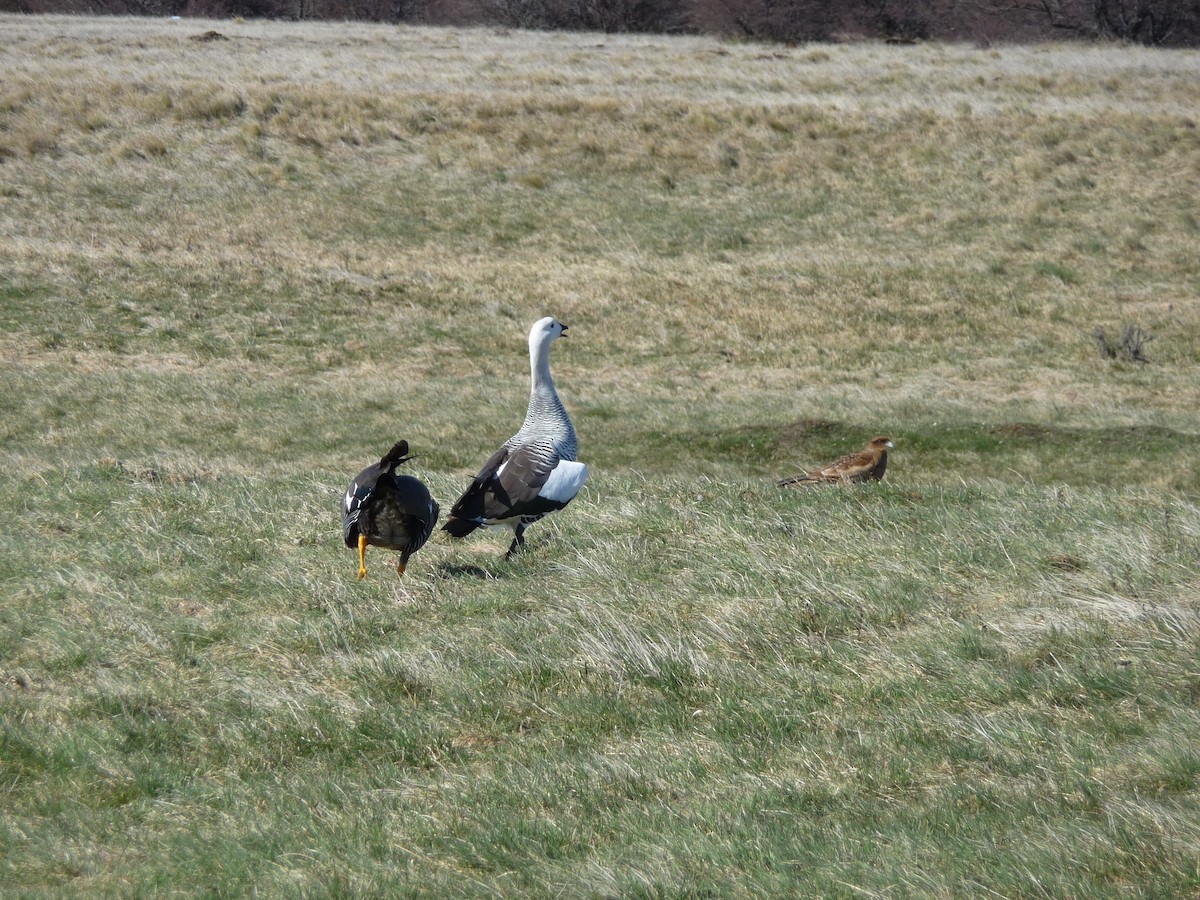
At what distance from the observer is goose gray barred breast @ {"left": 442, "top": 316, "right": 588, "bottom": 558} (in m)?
7.47

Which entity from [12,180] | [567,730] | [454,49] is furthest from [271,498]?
[454,49]

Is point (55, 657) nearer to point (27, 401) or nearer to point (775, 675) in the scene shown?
point (775, 675)

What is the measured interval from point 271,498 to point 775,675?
5.18 metres

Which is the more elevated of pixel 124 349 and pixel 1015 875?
pixel 1015 875

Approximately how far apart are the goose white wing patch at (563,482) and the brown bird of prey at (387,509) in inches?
32.6

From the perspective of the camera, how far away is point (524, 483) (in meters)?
7.56

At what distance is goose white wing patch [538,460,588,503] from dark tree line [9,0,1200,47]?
62066mm

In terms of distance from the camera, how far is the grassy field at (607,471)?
14.6ft

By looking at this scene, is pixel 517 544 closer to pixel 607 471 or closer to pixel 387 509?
pixel 387 509

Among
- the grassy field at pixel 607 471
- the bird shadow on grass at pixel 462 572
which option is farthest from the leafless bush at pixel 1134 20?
the bird shadow on grass at pixel 462 572

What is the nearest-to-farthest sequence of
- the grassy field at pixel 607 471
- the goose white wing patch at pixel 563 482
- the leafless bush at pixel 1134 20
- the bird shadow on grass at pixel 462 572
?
the grassy field at pixel 607 471 → the bird shadow on grass at pixel 462 572 → the goose white wing patch at pixel 563 482 → the leafless bush at pixel 1134 20

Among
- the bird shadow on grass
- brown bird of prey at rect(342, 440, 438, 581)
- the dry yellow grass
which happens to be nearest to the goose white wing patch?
the bird shadow on grass

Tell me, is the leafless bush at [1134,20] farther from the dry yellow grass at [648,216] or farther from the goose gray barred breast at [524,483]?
the goose gray barred breast at [524,483]

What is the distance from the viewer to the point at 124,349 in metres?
22.7
